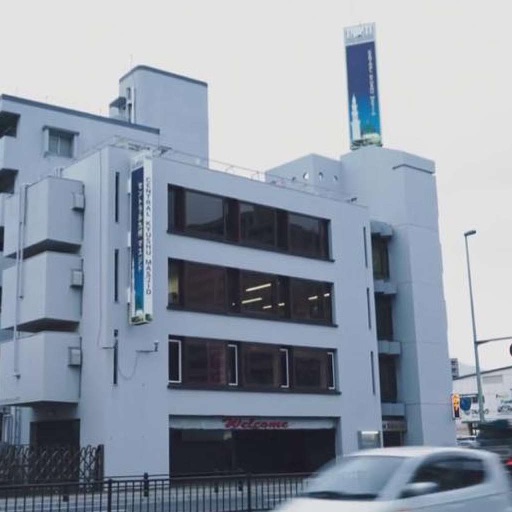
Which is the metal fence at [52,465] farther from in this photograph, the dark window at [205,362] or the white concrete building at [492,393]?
the white concrete building at [492,393]

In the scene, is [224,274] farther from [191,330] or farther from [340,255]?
[340,255]

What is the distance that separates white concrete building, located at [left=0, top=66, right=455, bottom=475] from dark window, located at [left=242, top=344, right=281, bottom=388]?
0.08m

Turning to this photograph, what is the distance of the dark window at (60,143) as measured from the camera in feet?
141

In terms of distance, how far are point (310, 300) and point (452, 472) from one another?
24.3 m

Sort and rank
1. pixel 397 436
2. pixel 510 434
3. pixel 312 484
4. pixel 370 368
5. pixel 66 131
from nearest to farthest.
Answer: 1. pixel 312 484
2. pixel 510 434
3. pixel 370 368
4. pixel 397 436
5. pixel 66 131

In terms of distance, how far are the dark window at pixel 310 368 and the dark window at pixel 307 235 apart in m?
4.04

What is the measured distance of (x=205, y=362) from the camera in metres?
31.1

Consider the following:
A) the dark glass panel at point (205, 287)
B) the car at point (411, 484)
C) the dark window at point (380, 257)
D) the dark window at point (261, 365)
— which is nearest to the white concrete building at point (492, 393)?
the dark window at point (380, 257)

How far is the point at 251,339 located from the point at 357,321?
5781 millimetres

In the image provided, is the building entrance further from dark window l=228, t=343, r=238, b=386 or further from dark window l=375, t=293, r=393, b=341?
dark window l=375, t=293, r=393, b=341

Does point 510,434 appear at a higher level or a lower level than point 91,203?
lower

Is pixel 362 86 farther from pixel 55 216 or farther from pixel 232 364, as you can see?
pixel 55 216

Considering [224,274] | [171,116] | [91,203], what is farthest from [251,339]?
[171,116]

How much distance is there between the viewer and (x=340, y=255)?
36531 mm
